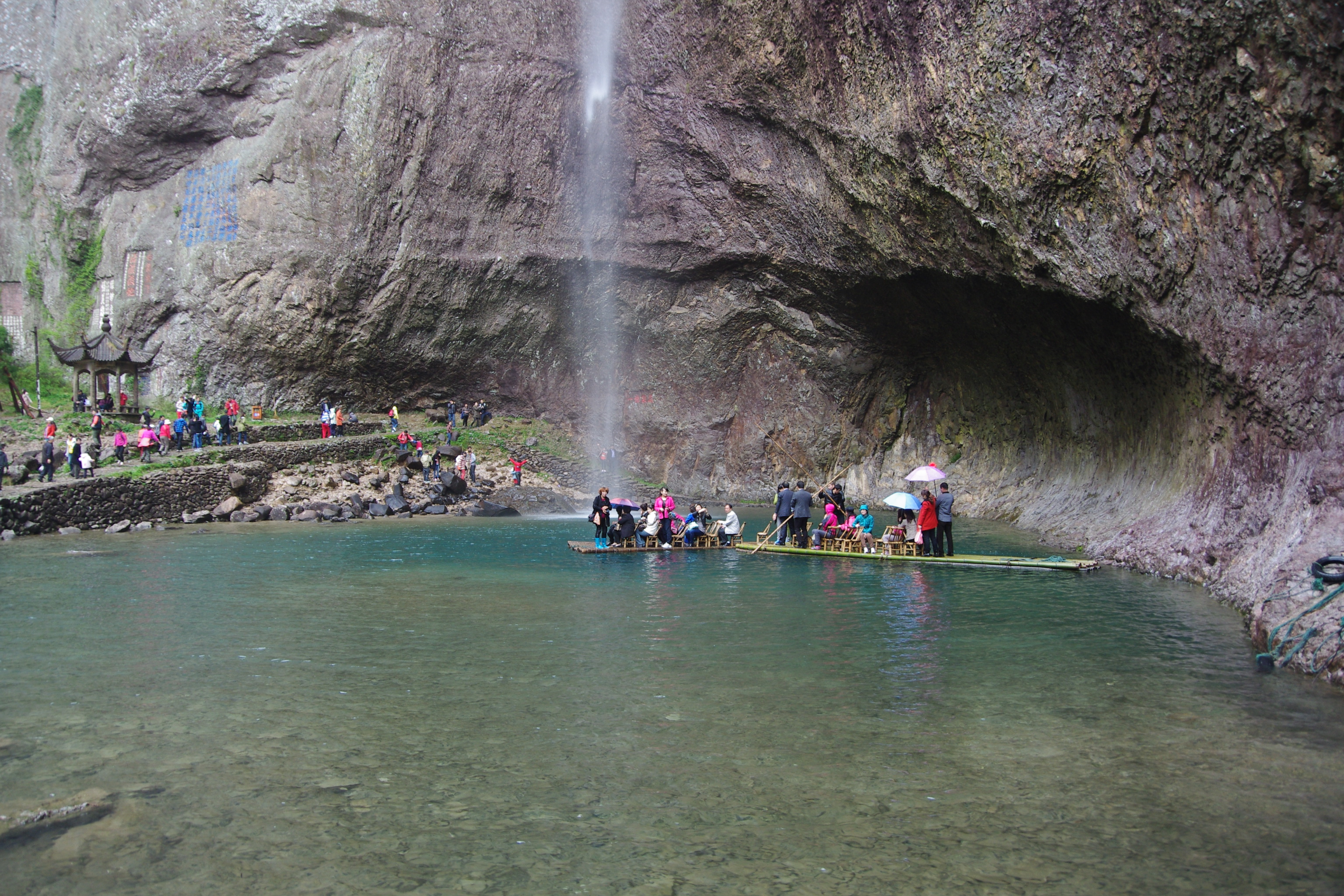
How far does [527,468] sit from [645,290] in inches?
416

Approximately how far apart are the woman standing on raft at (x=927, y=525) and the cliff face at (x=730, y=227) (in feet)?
13.2

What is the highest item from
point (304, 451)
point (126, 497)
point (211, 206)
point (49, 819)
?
point (211, 206)

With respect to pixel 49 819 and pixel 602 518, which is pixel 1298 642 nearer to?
pixel 49 819

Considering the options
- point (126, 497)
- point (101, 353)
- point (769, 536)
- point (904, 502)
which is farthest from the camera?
point (101, 353)

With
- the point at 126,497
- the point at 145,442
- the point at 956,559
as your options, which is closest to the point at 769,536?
the point at 956,559

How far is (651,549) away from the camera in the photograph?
23.8 meters

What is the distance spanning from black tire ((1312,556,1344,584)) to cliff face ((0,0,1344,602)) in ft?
18.4

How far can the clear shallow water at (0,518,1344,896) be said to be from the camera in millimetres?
5883

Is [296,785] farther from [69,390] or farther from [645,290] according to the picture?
[69,390]

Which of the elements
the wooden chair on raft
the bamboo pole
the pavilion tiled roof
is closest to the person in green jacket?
the wooden chair on raft

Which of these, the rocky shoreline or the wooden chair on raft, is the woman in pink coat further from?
the wooden chair on raft

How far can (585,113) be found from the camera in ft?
147

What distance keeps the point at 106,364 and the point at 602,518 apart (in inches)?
1123

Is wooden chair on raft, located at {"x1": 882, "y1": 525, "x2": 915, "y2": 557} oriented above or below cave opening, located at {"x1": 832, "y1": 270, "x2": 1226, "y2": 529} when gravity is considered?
below
